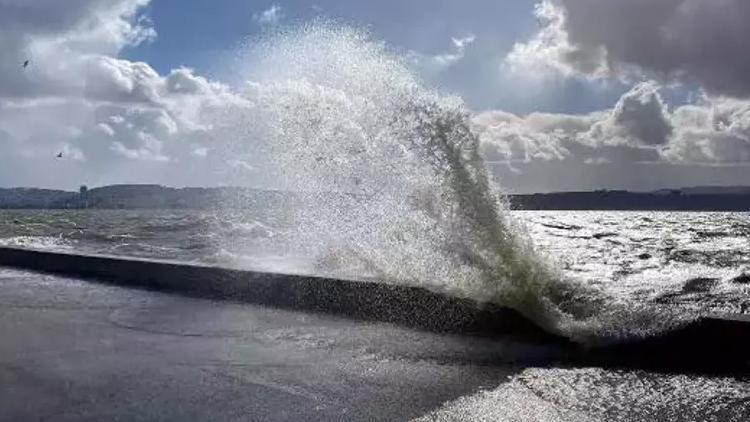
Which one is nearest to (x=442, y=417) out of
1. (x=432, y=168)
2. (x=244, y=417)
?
(x=244, y=417)

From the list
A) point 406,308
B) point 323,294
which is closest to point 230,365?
point 406,308

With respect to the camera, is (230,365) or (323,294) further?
(323,294)

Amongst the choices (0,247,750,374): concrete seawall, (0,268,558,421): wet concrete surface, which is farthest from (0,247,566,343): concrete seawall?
(0,268,558,421): wet concrete surface

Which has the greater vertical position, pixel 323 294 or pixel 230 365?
pixel 323 294

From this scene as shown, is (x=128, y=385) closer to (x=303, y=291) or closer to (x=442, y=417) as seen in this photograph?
(x=442, y=417)

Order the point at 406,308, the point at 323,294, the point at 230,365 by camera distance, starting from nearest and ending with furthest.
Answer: the point at 230,365 < the point at 406,308 < the point at 323,294

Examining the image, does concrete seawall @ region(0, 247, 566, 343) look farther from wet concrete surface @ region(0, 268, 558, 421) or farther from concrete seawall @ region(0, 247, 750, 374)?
wet concrete surface @ region(0, 268, 558, 421)

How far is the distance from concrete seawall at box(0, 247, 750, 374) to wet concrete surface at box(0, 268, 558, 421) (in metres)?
0.30

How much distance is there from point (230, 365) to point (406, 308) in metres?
2.36

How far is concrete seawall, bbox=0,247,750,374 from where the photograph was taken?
15.5 feet

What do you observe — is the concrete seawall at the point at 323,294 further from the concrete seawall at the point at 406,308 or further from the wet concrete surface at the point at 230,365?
the wet concrete surface at the point at 230,365

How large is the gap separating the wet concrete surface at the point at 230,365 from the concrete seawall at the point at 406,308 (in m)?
0.30

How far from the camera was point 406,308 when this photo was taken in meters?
6.50

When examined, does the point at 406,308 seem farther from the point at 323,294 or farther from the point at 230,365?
the point at 230,365
